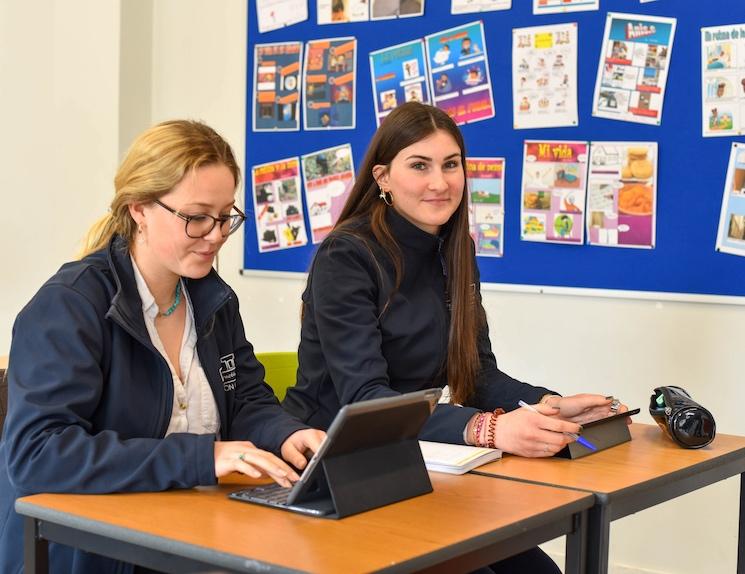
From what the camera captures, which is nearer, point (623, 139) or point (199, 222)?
point (199, 222)

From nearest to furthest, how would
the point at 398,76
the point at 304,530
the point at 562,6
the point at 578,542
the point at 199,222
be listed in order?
the point at 304,530, the point at 578,542, the point at 199,222, the point at 562,6, the point at 398,76

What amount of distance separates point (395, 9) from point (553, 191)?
87cm

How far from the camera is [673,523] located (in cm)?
326

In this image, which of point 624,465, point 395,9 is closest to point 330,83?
point 395,9

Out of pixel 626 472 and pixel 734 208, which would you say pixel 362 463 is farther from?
pixel 734 208

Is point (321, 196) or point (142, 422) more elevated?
point (321, 196)

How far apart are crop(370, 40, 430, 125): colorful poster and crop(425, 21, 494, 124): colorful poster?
37 mm

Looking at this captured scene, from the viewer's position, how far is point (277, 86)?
13.1 ft

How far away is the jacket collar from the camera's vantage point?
1.81 meters

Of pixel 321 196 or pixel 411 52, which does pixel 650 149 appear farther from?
pixel 321 196

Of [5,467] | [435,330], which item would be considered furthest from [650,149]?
[5,467]

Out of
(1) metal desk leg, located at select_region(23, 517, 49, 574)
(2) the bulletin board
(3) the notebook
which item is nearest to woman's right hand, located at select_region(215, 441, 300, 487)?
(3) the notebook

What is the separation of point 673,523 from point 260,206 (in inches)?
71.8

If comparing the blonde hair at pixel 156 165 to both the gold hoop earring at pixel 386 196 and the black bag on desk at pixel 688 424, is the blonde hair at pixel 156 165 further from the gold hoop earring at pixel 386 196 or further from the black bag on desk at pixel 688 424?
the black bag on desk at pixel 688 424
